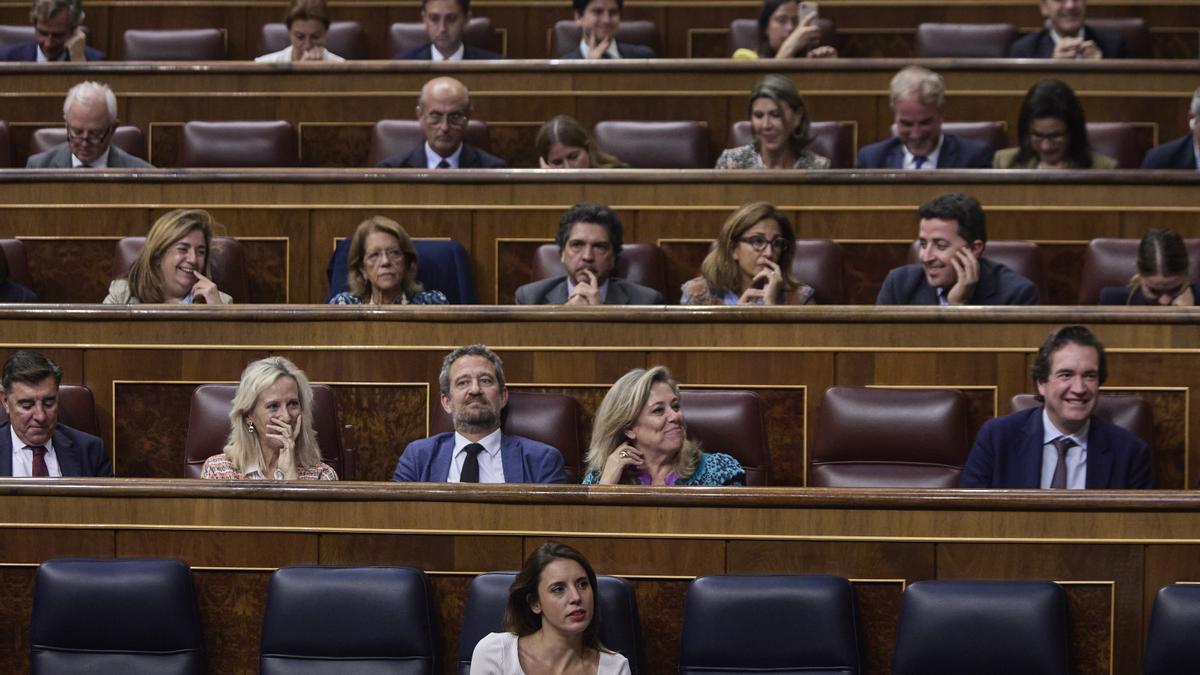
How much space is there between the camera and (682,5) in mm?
3330

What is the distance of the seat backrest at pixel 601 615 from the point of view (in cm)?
162

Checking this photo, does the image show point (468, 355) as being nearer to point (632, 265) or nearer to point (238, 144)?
point (632, 265)

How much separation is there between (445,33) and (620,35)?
0.37m

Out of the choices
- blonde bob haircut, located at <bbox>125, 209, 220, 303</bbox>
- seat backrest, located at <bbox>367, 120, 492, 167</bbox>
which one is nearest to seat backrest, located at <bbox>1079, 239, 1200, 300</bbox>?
seat backrest, located at <bbox>367, 120, 492, 167</bbox>

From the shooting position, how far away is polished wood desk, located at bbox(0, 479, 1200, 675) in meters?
1.69

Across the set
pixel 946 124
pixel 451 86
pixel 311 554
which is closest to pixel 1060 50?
pixel 946 124

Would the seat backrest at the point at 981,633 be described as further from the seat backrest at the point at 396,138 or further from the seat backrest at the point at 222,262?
the seat backrest at the point at 396,138

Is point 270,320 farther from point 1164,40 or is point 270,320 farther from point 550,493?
point 1164,40

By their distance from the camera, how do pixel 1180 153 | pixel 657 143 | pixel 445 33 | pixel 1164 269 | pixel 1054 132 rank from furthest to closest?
pixel 445 33
pixel 657 143
pixel 1180 153
pixel 1054 132
pixel 1164 269

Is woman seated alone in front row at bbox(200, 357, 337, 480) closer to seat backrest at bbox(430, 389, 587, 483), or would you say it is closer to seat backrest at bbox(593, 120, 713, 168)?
seat backrest at bbox(430, 389, 587, 483)

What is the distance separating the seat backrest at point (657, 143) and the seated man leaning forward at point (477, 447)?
0.86 m

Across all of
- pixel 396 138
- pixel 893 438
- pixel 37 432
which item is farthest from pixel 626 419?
pixel 396 138

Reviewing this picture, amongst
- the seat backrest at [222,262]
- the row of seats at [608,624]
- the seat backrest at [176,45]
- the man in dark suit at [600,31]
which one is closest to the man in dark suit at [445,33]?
the man in dark suit at [600,31]

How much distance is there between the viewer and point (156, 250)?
2293 millimetres
